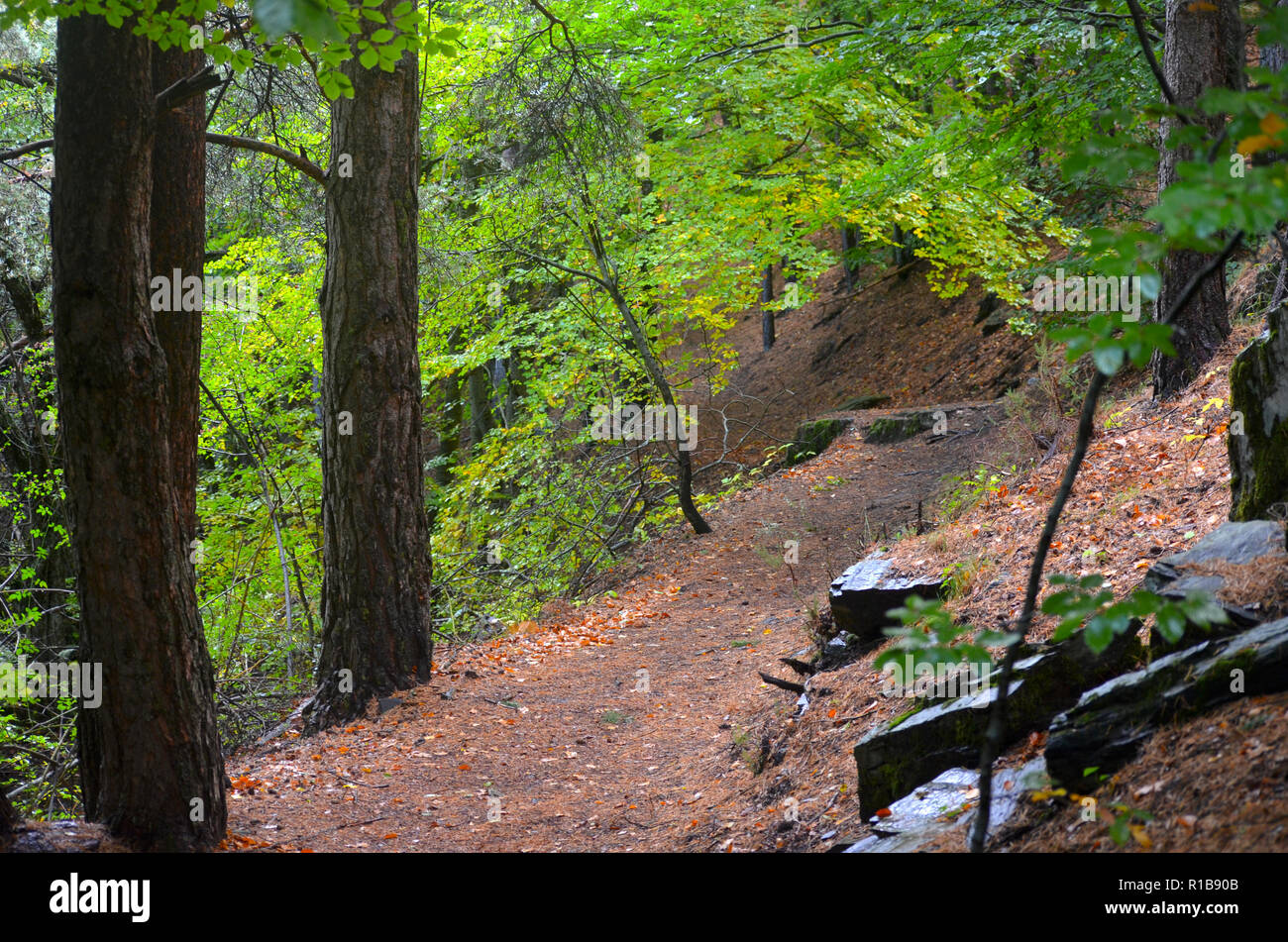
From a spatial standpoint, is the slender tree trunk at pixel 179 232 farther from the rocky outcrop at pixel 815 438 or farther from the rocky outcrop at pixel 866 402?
the rocky outcrop at pixel 866 402

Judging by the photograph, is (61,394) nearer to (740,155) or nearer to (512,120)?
(512,120)

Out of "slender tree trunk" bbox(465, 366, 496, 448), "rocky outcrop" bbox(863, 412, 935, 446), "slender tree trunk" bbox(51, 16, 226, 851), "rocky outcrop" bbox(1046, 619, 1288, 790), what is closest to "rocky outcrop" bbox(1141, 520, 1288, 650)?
"rocky outcrop" bbox(1046, 619, 1288, 790)

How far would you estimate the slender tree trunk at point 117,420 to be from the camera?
4086 mm

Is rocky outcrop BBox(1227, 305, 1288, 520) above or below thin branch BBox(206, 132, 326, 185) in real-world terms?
below

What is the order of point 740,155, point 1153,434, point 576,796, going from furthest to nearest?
point 740,155
point 1153,434
point 576,796

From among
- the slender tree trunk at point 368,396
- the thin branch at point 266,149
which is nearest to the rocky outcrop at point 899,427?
the slender tree trunk at point 368,396

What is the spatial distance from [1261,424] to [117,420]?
5.15 m

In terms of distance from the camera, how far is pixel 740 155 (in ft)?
44.7

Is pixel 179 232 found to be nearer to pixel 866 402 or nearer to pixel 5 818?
pixel 5 818

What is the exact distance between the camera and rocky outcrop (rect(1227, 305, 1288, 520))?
398 cm

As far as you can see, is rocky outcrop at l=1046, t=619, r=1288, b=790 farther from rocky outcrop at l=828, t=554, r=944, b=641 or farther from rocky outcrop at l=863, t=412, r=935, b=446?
rocky outcrop at l=863, t=412, r=935, b=446

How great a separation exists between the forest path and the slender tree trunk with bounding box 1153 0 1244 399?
3.36 m

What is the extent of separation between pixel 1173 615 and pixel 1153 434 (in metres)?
5.17

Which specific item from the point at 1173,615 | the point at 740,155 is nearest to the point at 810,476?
the point at 740,155
